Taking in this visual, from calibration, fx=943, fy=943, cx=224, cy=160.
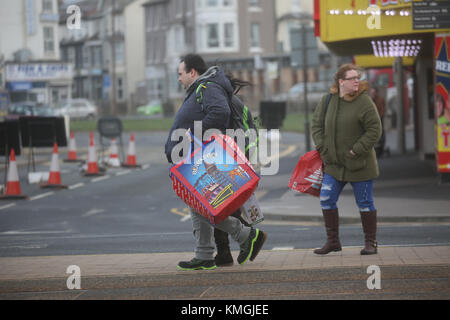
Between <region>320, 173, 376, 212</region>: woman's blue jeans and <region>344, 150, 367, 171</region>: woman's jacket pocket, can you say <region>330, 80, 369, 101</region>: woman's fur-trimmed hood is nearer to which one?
<region>344, 150, 367, 171</region>: woman's jacket pocket

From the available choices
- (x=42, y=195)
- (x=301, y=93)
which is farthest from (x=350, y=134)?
(x=301, y=93)

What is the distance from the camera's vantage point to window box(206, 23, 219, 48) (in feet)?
244

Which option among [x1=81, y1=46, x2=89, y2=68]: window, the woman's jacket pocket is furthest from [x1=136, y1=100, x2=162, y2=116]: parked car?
the woman's jacket pocket

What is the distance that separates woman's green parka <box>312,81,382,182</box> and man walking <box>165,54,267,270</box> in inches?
44.1

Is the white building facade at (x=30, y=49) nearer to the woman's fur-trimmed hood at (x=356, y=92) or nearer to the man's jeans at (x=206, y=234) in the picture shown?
the woman's fur-trimmed hood at (x=356, y=92)

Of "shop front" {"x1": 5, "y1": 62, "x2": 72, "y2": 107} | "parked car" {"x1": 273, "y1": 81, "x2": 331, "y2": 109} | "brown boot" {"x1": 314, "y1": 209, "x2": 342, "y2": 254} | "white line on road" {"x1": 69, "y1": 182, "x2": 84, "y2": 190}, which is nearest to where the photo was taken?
"brown boot" {"x1": 314, "y1": 209, "x2": 342, "y2": 254}

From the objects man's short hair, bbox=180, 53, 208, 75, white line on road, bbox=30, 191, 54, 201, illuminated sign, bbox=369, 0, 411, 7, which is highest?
illuminated sign, bbox=369, 0, 411, 7

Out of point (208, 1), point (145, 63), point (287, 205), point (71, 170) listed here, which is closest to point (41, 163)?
point (71, 170)

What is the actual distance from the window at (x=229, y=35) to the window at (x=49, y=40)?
15.0 m

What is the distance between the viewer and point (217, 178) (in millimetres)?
7621

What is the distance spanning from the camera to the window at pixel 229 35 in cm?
7462

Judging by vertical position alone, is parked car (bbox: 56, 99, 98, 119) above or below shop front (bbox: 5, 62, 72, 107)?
below

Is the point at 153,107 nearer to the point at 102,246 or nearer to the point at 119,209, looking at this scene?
the point at 119,209
